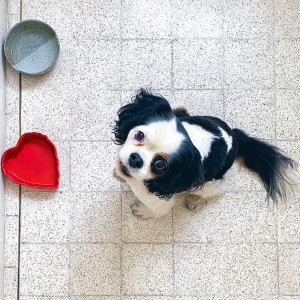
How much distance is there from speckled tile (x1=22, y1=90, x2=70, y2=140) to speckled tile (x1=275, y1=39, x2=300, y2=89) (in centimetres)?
109

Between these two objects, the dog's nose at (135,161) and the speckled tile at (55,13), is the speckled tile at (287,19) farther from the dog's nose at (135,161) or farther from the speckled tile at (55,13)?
the dog's nose at (135,161)

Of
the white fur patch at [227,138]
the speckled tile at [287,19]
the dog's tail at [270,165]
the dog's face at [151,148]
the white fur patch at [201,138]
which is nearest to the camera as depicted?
the dog's face at [151,148]

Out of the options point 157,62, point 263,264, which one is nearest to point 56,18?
point 157,62

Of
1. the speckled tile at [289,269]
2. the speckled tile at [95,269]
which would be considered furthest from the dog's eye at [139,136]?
the speckled tile at [289,269]

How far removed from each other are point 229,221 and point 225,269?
24 cm

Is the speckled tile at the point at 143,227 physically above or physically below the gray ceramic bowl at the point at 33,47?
below

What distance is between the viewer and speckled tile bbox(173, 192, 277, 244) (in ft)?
7.27

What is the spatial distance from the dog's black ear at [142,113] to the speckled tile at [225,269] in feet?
2.50

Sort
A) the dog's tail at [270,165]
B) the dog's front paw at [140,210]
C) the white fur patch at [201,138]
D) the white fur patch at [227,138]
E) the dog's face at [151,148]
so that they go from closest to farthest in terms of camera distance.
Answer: the dog's face at [151,148] → the white fur patch at [201,138] → the white fur patch at [227,138] → the dog's tail at [270,165] → the dog's front paw at [140,210]

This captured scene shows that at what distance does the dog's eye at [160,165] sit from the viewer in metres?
1.59

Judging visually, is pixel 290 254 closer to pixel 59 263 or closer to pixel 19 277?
pixel 59 263

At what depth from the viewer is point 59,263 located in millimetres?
2211

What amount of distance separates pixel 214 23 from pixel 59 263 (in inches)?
56.9

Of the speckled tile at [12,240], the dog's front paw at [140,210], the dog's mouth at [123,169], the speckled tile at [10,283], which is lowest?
the speckled tile at [10,283]
